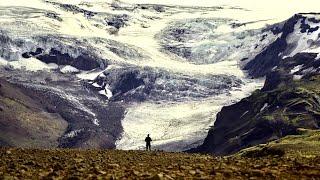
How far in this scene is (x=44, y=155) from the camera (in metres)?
46.2

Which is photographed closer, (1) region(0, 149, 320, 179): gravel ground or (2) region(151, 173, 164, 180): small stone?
(2) region(151, 173, 164, 180): small stone

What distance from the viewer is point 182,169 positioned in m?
34.3

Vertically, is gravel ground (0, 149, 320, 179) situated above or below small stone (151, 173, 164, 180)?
below

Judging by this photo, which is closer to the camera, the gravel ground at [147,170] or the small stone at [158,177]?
the small stone at [158,177]

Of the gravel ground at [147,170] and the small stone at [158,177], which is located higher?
the small stone at [158,177]

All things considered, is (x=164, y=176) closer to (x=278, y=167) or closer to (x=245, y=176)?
(x=245, y=176)

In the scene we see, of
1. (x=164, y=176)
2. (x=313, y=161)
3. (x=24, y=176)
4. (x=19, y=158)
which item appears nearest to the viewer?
(x=164, y=176)

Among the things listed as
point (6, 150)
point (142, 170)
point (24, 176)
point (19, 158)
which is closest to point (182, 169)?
point (142, 170)

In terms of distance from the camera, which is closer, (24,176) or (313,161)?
(24,176)

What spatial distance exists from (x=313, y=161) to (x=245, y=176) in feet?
22.7

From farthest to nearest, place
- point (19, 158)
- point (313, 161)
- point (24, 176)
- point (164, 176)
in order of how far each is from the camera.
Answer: point (19, 158), point (313, 161), point (24, 176), point (164, 176)

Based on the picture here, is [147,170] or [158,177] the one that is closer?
[158,177]

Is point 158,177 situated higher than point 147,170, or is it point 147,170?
point 158,177

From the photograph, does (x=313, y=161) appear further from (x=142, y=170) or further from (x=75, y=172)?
(x=75, y=172)
